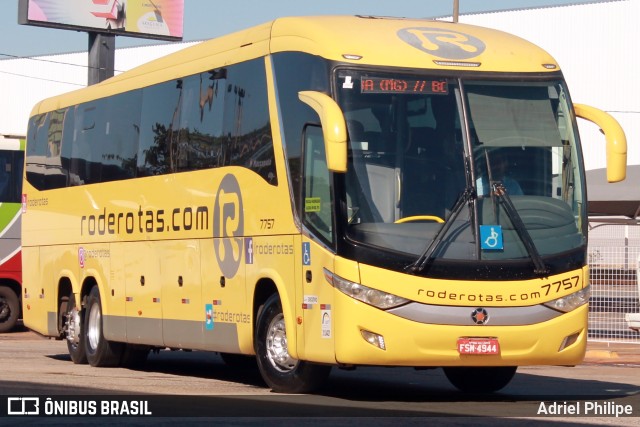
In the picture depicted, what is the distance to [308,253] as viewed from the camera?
1244 cm

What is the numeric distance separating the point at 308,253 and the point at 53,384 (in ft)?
10.6

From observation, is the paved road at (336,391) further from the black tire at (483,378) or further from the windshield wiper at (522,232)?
the windshield wiper at (522,232)

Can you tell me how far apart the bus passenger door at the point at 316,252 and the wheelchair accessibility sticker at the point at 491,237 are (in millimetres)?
1338

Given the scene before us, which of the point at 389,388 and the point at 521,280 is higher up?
the point at 521,280

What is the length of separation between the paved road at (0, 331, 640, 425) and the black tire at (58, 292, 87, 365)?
318 millimetres

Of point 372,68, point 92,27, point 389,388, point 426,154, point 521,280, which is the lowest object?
point 389,388

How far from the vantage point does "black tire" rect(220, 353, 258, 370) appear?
57.8 feet

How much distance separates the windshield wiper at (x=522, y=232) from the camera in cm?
1205

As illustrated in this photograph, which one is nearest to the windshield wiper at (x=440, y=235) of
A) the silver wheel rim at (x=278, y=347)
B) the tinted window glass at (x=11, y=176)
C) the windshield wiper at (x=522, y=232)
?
the windshield wiper at (x=522, y=232)

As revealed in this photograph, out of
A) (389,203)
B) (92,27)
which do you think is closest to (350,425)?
(389,203)

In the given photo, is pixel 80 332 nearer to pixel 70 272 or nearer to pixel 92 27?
pixel 70 272

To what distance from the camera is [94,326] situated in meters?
18.2

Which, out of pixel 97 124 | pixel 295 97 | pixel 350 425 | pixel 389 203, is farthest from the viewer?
pixel 97 124

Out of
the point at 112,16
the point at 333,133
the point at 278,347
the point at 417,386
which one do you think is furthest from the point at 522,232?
the point at 112,16
